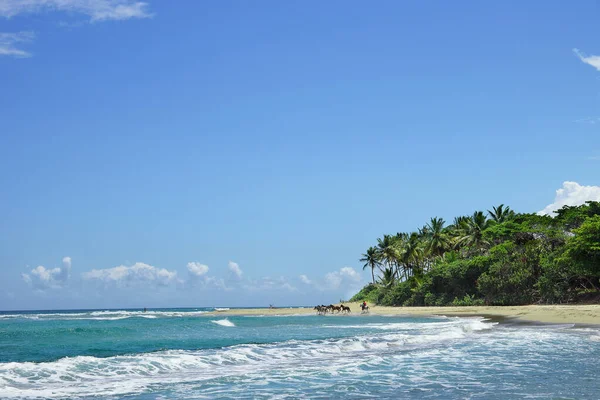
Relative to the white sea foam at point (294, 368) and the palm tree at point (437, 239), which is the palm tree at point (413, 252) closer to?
the palm tree at point (437, 239)

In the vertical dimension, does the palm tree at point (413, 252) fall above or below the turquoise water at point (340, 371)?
above

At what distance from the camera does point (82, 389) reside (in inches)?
531

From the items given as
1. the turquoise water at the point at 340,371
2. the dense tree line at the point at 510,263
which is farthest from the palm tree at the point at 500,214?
the turquoise water at the point at 340,371

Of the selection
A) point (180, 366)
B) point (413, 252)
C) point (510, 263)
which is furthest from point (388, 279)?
point (180, 366)

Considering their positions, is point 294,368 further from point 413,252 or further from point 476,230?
point 413,252

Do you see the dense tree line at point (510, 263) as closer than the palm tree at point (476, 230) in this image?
Yes

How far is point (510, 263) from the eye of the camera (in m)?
55.8

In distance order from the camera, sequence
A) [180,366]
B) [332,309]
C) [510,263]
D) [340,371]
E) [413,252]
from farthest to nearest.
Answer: [413,252] < [332,309] < [510,263] < [180,366] < [340,371]

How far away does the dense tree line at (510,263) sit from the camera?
4641cm

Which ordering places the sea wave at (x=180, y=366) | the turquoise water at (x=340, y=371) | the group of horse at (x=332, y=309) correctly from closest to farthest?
1. the turquoise water at (x=340, y=371)
2. the sea wave at (x=180, y=366)
3. the group of horse at (x=332, y=309)

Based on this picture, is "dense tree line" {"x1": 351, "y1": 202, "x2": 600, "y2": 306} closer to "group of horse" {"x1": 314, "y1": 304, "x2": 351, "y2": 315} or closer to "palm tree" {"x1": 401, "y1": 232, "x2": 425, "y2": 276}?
"palm tree" {"x1": 401, "y1": 232, "x2": 425, "y2": 276}

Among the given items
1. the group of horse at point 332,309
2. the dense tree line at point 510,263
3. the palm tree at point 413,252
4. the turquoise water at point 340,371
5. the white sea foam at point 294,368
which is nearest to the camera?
the turquoise water at point 340,371

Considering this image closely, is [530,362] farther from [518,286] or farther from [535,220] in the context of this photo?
[535,220]

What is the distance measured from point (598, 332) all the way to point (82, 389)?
70.1 ft
